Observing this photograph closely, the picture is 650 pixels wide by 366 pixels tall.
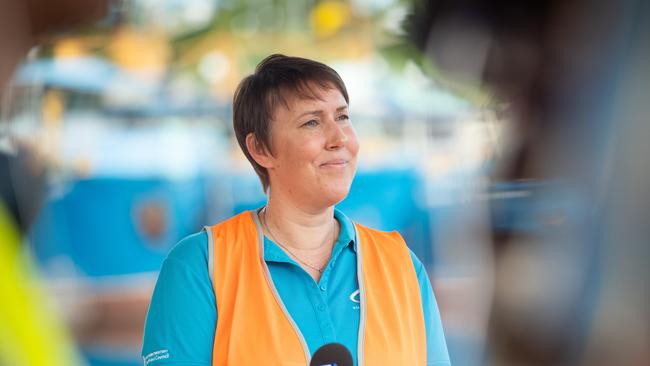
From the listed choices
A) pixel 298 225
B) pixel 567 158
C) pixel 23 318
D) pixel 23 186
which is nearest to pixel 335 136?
pixel 298 225

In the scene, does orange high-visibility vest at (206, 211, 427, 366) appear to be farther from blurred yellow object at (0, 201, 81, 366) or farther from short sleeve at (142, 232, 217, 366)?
blurred yellow object at (0, 201, 81, 366)

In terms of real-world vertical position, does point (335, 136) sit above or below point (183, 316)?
above

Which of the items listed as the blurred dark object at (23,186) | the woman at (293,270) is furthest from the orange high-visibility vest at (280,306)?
the blurred dark object at (23,186)

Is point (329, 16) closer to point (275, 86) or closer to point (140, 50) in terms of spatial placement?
point (140, 50)

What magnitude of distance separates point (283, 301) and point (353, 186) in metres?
1.08

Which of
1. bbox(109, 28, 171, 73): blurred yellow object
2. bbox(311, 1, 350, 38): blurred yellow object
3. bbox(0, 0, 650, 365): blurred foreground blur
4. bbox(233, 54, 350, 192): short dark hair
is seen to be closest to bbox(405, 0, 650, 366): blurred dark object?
bbox(0, 0, 650, 365): blurred foreground blur

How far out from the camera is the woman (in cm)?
81

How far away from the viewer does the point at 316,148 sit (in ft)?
2.79

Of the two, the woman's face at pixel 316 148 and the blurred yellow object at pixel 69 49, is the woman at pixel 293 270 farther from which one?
the blurred yellow object at pixel 69 49

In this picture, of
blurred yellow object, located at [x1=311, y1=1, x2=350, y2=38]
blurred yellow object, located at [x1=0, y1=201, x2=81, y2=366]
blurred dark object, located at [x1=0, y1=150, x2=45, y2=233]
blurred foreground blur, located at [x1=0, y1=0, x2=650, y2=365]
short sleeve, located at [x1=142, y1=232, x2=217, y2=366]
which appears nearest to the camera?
short sleeve, located at [x1=142, y1=232, x2=217, y2=366]

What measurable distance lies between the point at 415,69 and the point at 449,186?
33 cm

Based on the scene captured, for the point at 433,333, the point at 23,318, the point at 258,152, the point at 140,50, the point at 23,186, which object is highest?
the point at 140,50

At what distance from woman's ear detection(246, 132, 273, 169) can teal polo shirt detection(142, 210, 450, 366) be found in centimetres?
10

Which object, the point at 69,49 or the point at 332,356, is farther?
the point at 69,49
